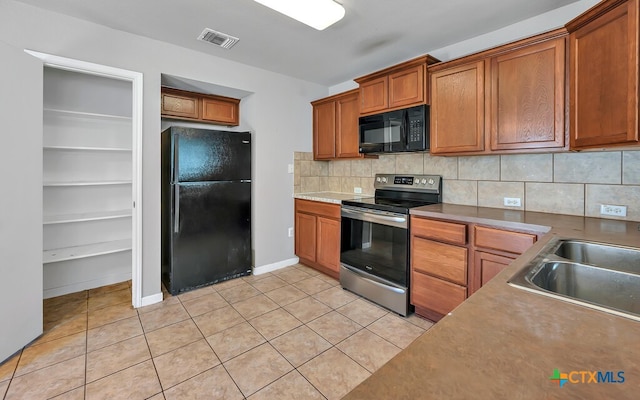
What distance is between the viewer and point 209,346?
2.00m

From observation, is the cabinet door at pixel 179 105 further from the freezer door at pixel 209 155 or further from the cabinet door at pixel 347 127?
the cabinet door at pixel 347 127

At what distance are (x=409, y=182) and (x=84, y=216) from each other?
3.31 metres

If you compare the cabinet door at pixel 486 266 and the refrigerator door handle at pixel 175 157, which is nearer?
the cabinet door at pixel 486 266

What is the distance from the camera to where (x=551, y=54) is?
6.19 feet

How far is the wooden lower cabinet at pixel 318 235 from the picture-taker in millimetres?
3133

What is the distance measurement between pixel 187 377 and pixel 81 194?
2365mm

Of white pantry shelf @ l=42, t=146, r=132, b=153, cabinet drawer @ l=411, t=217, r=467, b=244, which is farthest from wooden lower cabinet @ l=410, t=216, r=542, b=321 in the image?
white pantry shelf @ l=42, t=146, r=132, b=153

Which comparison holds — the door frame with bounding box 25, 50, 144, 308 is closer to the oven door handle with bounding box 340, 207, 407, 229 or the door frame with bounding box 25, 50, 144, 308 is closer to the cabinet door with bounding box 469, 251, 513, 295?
the oven door handle with bounding box 340, 207, 407, 229

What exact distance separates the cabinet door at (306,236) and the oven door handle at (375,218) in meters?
0.61

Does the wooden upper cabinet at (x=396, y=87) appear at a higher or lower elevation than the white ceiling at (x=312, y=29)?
lower

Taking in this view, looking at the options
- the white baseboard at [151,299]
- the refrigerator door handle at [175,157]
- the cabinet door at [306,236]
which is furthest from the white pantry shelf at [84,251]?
the cabinet door at [306,236]

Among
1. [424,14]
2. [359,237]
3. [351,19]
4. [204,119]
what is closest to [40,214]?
[204,119]

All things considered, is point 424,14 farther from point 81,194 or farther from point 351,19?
point 81,194

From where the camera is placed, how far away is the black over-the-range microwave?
255 centimetres
